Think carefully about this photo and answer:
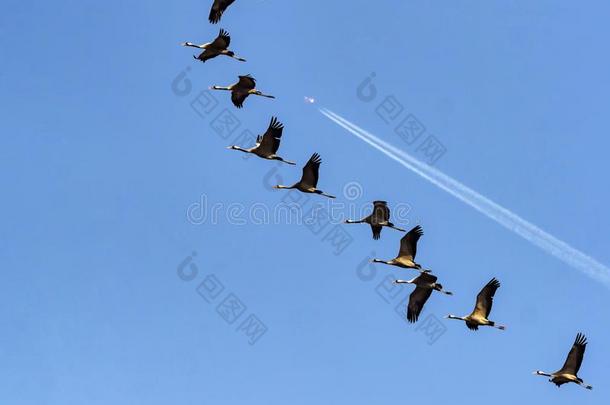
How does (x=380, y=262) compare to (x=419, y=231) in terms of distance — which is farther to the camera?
(x=380, y=262)

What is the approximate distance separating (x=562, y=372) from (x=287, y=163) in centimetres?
2223

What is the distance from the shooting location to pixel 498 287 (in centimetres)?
8644

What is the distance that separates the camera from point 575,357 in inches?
3364

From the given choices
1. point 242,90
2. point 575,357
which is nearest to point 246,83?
point 242,90

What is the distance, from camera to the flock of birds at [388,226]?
85.8 metres

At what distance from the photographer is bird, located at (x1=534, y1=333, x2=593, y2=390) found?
85125 millimetres

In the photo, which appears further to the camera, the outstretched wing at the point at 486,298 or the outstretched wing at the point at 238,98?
the outstretched wing at the point at 238,98

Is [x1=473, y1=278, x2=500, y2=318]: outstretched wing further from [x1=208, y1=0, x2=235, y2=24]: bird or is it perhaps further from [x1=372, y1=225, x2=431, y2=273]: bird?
[x1=208, y1=0, x2=235, y2=24]: bird

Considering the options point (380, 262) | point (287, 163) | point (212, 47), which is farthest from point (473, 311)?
point (212, 47)

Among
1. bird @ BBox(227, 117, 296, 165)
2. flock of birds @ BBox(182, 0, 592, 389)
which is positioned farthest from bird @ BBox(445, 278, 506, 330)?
bird @ BBox(227, 117, 296, 165)

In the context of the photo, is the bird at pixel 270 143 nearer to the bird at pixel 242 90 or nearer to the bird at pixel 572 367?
the bird at pixel 242 90

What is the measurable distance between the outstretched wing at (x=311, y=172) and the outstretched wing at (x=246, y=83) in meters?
7.31

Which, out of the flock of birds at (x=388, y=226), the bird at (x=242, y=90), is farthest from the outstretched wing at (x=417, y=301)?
the bird at (x=242, y=90)

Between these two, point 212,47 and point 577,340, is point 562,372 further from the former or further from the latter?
point 212,47
